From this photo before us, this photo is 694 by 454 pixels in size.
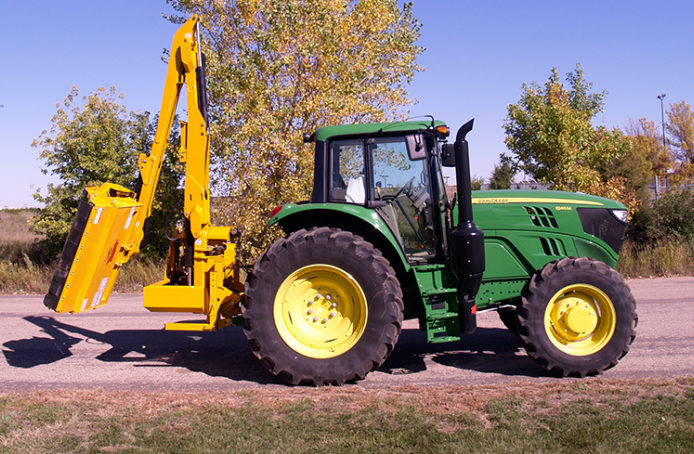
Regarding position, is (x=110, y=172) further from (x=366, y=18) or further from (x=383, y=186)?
(x=383, y=186)

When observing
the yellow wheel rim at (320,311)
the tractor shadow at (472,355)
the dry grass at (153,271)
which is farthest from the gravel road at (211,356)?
the dry grass at (153,271)

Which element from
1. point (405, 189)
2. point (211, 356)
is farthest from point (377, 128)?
point (211, 356)

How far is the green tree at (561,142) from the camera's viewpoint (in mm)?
16156

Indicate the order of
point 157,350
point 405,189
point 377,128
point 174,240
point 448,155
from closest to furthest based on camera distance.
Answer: point 448,155
point 377,128
point 405,189
point 174,240
point 157,350

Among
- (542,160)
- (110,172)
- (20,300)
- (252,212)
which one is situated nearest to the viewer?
(20,300)

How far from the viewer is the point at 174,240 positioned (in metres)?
6.75

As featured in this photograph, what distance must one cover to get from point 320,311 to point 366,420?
1480 millimetres

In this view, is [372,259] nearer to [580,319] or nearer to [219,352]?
[580,319]

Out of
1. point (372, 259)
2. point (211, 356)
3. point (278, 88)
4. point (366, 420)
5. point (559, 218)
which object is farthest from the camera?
point (278, 88)

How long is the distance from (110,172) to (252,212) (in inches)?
183

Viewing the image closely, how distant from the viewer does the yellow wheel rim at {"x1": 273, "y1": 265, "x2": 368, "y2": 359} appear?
5.75 metres

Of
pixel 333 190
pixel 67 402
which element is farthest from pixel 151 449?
pixel 333 190

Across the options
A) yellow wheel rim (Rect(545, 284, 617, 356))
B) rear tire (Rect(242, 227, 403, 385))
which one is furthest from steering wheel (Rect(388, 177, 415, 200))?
yellow wheel rim (Rect(545, 284, 617, 356))

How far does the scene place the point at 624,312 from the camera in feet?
19.0
